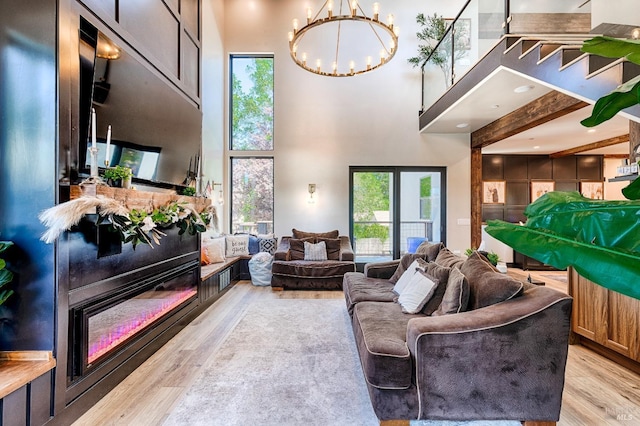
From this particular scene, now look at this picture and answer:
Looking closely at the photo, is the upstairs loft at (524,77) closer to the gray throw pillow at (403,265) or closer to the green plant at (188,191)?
the gray throw pillow at (403,265)

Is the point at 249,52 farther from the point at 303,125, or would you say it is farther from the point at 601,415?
the point at 601,415

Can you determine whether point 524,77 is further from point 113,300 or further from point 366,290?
point 113,300

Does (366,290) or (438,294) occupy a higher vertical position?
(438,294)

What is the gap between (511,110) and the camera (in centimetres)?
452

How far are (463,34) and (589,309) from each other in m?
3.90

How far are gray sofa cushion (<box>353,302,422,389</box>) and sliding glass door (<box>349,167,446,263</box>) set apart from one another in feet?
13.1

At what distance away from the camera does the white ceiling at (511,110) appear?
145 inches

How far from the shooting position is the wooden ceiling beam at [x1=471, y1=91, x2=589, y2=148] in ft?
11.5

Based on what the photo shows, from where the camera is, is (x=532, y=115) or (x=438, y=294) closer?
(x=438, y=294)

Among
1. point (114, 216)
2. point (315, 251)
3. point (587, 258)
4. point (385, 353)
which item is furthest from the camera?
point (315, 251)

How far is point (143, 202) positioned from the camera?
2.41 metres

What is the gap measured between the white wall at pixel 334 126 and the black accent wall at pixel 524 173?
4.30ft

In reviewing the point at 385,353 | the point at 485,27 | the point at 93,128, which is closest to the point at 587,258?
the point at 385,353

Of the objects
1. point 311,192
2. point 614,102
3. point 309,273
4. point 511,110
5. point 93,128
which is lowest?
point 309,273
